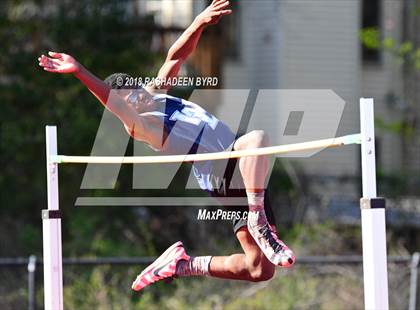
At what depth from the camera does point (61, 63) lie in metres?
5.51

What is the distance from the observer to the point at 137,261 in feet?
27.6

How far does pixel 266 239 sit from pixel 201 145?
0.72m

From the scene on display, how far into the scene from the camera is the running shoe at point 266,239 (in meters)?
5.66

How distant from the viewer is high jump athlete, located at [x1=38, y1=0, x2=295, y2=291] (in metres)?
5.68

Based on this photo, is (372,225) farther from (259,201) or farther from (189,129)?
(189,129)

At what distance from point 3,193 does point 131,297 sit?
2.85 meters

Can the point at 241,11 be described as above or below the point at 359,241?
above

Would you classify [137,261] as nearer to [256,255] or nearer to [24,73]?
[256,255]

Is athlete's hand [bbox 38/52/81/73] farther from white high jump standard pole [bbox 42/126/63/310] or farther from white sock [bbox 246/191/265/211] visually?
white sock [bbox 246/191/265/211]

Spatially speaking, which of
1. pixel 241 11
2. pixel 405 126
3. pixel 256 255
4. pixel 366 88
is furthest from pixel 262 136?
pixel 366 88

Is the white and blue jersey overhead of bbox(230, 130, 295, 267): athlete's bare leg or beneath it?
overhead

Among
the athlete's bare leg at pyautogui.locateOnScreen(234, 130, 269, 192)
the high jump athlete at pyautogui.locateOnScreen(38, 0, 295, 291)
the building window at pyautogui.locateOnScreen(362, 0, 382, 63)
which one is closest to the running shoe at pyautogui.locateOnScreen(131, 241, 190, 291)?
the high jump athlete at pyautogui.locateOnScreen(38, 0, 295, 291)

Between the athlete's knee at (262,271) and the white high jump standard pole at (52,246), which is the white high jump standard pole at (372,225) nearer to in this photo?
the athlete's knee at (262,271)

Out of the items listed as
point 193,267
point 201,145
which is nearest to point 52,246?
point 193,267
